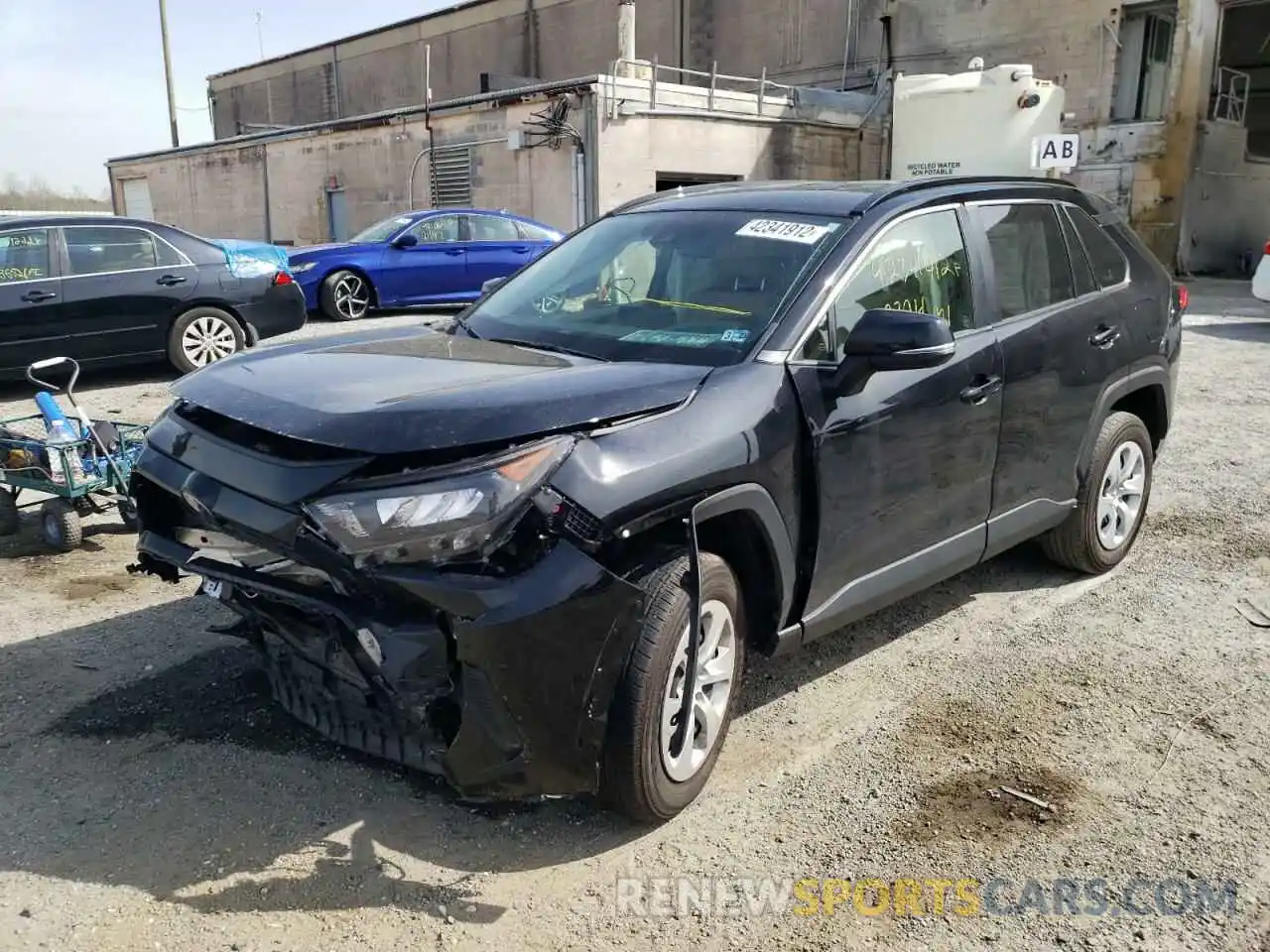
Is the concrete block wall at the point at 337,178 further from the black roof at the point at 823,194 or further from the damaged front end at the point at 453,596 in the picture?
the damaged front end at the point at 453,596

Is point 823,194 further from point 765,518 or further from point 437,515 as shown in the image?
point 437,515

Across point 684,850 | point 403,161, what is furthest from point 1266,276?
point 403,161

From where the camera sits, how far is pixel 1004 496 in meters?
4.11

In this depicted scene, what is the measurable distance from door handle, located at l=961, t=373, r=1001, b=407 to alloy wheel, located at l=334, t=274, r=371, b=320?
35.9 ft

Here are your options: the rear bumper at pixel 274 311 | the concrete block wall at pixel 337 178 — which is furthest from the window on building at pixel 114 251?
the concrete block wall at pixel 337 178

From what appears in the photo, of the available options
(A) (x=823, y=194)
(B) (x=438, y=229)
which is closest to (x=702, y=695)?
(A) (x=823, y=194)

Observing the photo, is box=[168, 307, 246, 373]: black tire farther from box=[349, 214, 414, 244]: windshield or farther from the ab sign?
the ab sign

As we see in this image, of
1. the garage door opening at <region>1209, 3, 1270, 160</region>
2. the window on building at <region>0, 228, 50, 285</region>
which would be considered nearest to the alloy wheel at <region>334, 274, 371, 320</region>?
the window on building at <region>0, 228, 50, 285</region>

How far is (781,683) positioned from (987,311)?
5.29 ft

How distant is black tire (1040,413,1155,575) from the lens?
4652mm

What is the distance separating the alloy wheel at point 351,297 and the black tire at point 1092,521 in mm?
10605

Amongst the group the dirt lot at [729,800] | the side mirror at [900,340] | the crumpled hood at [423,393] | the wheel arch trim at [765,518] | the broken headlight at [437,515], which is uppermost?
the side mirror at [900,340]

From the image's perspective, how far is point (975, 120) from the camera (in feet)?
61.4

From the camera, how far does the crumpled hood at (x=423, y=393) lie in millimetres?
2551
